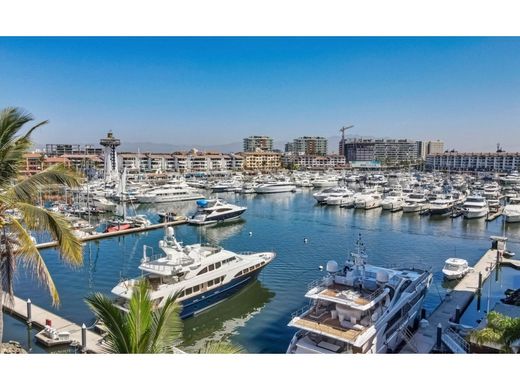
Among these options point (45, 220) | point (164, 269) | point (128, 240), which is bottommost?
point (128, 240)

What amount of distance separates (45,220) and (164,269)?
29.9 ft

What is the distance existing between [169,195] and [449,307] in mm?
37304

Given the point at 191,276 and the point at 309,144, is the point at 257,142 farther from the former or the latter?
the point at 191,276

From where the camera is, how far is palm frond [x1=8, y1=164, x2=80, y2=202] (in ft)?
18.1

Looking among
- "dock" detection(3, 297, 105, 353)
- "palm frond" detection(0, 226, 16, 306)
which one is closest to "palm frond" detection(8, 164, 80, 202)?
"palm frond" detection(0, 226, 16, 306)

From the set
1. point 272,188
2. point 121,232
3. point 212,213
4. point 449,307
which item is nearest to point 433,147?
point 272,188

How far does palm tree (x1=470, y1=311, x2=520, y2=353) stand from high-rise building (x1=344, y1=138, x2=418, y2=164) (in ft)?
450

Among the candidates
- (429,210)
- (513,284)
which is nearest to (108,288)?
(513,284)

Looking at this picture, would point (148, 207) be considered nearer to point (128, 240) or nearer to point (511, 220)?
point (128, 240)

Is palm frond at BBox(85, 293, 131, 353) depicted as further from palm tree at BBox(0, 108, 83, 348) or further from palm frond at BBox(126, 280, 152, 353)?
palm tree at BBox(0, 108, 83, 348)

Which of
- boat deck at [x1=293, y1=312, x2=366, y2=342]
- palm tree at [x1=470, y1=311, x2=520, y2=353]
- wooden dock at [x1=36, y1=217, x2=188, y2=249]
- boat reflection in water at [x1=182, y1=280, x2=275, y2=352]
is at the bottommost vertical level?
boat reflection in water at [x1=182, y1=280, x2=275, y2=352]

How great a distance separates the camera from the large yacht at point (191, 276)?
45.4 ft

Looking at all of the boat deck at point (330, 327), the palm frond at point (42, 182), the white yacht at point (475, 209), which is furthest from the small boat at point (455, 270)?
the white yacht at point (475, 209)

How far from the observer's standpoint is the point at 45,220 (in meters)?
5.41
